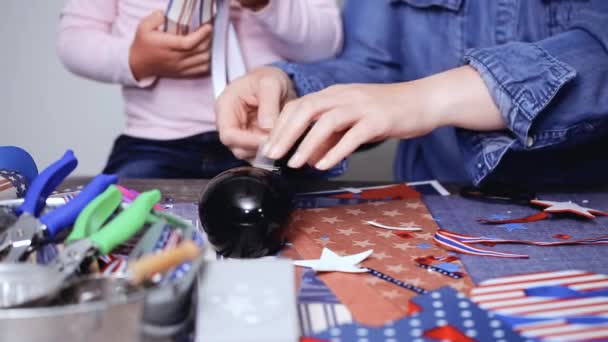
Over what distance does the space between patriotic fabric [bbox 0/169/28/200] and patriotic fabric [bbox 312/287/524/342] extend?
0.92 feet

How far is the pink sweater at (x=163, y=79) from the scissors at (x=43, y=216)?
505 mm

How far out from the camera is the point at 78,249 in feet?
1.25

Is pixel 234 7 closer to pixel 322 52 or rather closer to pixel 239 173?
pixel 322 52

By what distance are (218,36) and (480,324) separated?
2.13ft

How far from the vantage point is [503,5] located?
0.81 metres

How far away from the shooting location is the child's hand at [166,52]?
90cm

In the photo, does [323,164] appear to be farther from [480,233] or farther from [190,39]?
[190,39]

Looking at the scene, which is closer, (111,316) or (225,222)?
(111,316)

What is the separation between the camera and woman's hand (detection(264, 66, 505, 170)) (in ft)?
1.76

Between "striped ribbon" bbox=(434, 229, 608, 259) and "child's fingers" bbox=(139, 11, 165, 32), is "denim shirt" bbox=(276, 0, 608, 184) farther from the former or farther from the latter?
"child's fingers" bbox=(139, 11, 165, 32)

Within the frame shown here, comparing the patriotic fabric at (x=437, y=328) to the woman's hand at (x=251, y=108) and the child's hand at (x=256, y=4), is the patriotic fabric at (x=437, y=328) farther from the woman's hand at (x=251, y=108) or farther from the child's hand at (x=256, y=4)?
the child's hand at (x=256, y=4)

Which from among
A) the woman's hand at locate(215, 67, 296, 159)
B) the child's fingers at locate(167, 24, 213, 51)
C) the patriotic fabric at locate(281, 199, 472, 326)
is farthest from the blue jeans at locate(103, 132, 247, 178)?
the patriotic fabric at locate(281, 199, 472, 326)

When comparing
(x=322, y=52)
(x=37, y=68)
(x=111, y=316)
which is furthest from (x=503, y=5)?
(x=37, y=68)

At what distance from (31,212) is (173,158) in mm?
498
